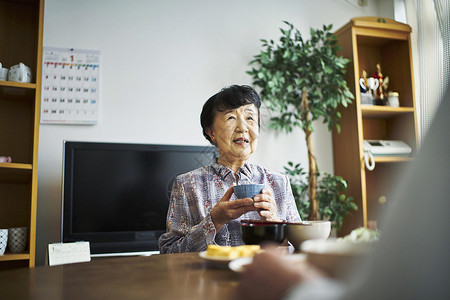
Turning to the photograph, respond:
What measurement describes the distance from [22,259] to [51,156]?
697 mm

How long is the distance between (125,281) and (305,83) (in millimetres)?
2477

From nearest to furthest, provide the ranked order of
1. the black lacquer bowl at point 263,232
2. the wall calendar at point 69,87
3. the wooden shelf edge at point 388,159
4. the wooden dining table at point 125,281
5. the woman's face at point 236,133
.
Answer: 1. the wooden dining table at point 125,281
2. the black lacquer bowl at point 263,232
3. the woman's face at point 236,133
4. the wall calendar at point 69,87
5. the wooden shelf edge at point 388,159

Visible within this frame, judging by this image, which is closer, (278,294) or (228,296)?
(278,294)

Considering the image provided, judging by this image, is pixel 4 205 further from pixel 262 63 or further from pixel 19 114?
pixel 262 63

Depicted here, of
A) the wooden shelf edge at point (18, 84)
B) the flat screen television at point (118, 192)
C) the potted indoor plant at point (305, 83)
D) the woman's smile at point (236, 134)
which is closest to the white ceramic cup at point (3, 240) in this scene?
the flat screen television at point (118, 192)

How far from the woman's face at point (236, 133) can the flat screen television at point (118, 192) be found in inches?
38.8

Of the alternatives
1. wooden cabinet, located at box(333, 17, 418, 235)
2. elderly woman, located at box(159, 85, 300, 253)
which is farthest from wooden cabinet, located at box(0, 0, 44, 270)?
wooden cabinet, located at box(333, 17, 418, 235)

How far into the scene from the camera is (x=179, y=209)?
1.43 m

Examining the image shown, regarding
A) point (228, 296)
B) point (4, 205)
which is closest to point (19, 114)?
point (4, 205)

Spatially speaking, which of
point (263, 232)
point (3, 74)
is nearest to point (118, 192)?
point (3, 74)

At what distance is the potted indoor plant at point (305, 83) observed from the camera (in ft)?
9.36

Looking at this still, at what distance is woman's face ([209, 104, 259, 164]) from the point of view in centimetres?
A: 156

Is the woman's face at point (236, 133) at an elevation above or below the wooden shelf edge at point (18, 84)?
below

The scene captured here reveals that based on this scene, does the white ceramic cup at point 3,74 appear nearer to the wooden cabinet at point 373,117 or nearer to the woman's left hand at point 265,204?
the woman's left hand at point 265,204
